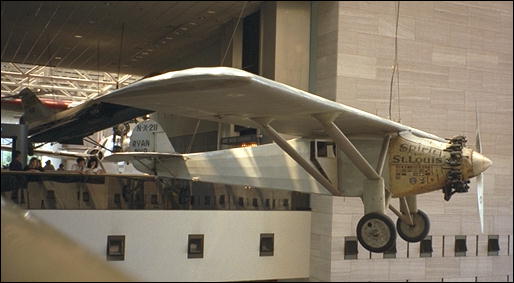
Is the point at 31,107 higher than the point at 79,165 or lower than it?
higher

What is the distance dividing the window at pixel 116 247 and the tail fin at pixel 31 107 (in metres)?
1.54

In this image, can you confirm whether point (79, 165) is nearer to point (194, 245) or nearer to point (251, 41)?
point (251, 41)

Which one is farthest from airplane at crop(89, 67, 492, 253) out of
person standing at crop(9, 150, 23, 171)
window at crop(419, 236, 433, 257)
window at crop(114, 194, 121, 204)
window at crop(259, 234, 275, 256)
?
window at crop(419, 236, 433, 257)

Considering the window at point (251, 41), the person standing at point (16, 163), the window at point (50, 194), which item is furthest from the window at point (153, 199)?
the person standing at point (16, 163)

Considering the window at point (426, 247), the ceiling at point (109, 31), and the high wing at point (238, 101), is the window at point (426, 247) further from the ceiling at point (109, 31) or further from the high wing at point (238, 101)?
the ceiling at point (109, 31)

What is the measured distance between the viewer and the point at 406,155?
4.05 m

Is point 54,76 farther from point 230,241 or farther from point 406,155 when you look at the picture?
point 230,241

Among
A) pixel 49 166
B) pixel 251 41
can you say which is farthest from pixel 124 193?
pixel 251 41

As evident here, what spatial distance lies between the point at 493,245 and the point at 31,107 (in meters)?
6.62

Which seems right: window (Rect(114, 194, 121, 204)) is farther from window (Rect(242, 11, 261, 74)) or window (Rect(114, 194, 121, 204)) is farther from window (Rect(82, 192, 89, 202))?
window (Rect(242, 11, 261, 74))

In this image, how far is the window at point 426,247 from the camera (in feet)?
23.0

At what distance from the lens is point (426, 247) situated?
709cm

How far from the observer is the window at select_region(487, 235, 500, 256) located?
7.52 m

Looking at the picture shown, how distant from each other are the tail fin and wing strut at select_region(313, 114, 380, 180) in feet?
5.50
